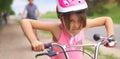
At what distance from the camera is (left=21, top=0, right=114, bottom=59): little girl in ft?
11.0

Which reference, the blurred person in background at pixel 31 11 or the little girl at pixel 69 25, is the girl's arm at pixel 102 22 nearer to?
the little girl at pixel 69 25

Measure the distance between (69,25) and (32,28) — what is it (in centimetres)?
31

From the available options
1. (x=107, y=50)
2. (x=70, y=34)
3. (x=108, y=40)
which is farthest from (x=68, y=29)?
(x=107, y=50)

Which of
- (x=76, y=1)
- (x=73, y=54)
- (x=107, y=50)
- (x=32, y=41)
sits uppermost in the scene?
(x=76, y=1)

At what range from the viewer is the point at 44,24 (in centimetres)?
357

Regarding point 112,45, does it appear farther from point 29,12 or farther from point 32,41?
point 29,12

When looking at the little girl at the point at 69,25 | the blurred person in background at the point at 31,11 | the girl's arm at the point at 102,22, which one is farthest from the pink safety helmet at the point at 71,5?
the blurred person in background at the point at 31,11

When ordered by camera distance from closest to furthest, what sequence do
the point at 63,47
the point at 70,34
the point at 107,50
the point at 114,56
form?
the point at 63,47, the point at 70,34, the point at 114,56, the point at 107,50

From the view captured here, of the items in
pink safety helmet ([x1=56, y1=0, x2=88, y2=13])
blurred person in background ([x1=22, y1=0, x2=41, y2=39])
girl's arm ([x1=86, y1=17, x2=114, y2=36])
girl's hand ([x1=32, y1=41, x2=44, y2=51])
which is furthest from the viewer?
blurred person in background ([x1=22, y1=0, x2=41, y2=39])

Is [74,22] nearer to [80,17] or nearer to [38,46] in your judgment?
[80,17]

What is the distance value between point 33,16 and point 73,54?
890 centimetres

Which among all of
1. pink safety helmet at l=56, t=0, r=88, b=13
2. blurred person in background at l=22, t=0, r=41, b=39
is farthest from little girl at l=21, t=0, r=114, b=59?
blurred person in background at l=22, t=0, r=41, b=39

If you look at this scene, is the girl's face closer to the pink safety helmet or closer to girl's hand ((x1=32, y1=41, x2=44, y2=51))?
the pink safety helmet

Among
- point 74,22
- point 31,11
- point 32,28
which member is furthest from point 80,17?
point 31,11
